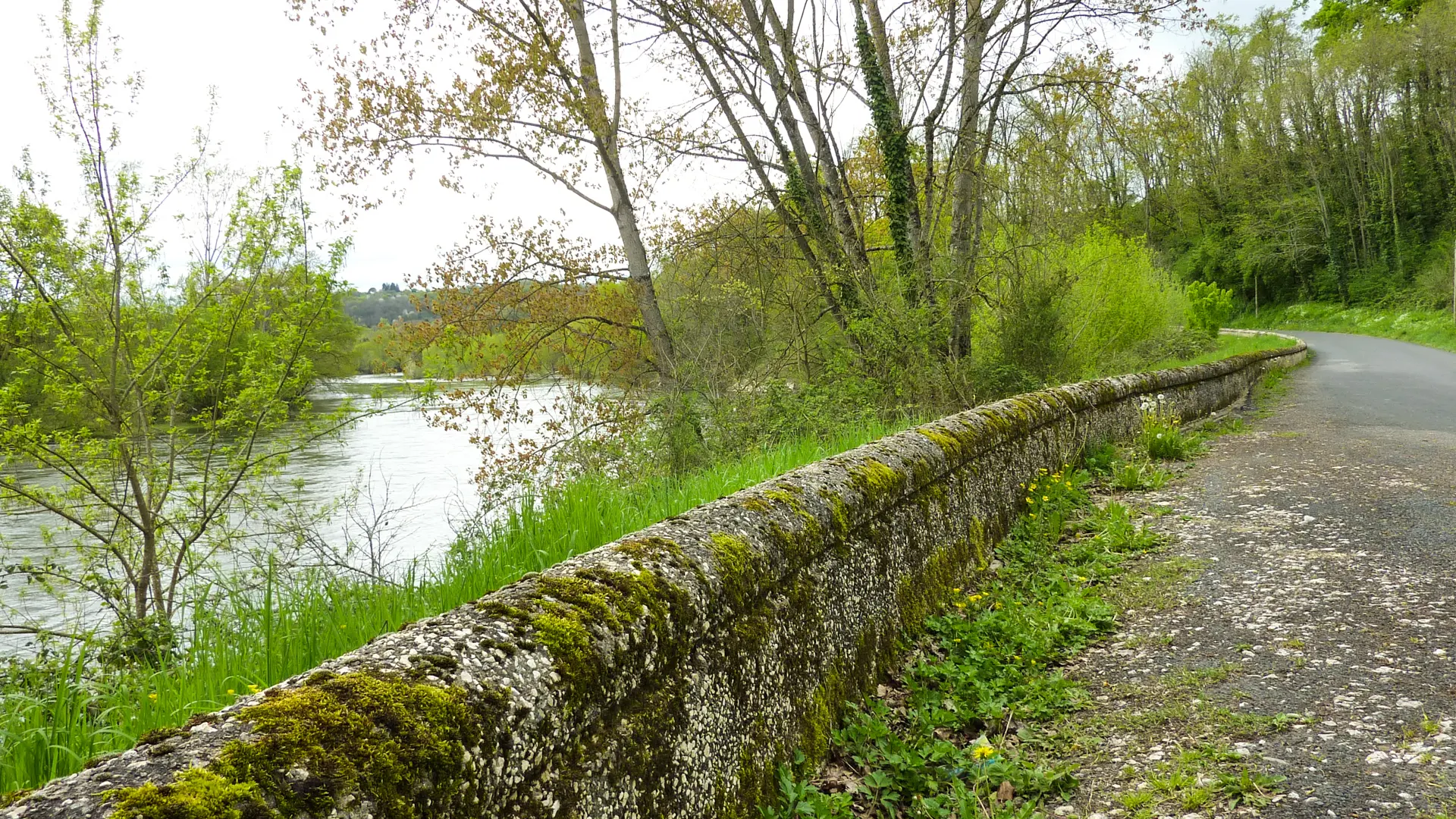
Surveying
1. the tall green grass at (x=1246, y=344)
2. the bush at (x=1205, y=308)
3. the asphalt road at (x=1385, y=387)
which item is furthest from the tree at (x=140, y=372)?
the bush at (x=1205, y=308)

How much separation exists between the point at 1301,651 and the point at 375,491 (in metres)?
13.7

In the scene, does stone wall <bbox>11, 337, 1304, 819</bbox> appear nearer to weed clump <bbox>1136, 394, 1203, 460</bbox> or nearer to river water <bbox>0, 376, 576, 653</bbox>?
river water <bbox>0, 376, 576, 653</bbox>

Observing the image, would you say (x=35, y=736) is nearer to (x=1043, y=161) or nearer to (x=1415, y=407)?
(x=1043, y=161)

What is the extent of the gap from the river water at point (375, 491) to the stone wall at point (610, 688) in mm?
1790

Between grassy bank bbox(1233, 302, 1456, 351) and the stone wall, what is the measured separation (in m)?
31.5

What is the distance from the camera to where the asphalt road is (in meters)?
11.0

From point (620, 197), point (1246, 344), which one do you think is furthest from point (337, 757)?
point (1246, 344)

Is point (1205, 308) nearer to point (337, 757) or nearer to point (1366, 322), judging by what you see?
point (1366, 322)

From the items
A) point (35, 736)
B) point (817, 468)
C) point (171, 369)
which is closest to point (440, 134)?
point (171, 369)

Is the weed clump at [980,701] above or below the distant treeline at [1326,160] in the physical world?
below

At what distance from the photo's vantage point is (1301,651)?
3477 millimetres

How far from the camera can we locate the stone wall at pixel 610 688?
1251 mm

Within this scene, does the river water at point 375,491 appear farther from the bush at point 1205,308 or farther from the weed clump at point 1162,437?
the bush at point 1205,308

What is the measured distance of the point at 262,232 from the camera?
25.8 feet
